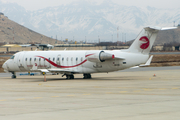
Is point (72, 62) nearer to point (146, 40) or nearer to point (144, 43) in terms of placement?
point (144, 43)

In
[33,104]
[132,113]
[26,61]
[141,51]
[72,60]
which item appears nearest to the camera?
[132,113]

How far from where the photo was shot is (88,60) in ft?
121

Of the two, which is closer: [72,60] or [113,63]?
[113,63]

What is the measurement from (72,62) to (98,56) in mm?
3834

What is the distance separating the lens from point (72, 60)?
38.0 meters

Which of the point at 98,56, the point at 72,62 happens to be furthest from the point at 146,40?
the point at 72,62

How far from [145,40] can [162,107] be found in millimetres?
19894

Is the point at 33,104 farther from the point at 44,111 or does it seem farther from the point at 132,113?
the point at 132,113

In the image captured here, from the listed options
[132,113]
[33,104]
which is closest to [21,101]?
[33,104]

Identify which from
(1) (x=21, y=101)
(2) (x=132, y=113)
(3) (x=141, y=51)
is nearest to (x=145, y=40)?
(3) (x=141, y=51)

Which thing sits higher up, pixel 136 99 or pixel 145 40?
pixel 145 40

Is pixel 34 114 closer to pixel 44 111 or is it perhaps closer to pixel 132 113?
pixel 44 111

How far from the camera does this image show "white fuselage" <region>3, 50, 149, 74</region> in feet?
114

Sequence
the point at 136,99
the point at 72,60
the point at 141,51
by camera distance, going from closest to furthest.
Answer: the point at 136,99, the point at 141,51, the point at 72,60
